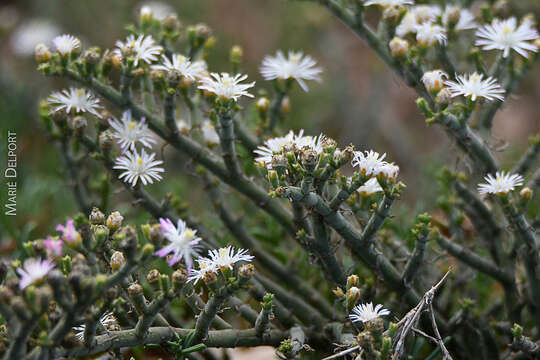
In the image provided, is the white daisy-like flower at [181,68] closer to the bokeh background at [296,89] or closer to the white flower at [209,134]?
the white flower at [209,134]

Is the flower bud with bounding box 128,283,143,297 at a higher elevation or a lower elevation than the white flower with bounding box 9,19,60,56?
lower

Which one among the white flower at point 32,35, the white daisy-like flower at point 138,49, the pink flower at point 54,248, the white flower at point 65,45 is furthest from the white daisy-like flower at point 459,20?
the white flower at point 32,35

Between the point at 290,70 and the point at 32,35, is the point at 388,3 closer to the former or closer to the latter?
the point at 290,70

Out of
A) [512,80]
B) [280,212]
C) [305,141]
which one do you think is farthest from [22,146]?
[512,80]

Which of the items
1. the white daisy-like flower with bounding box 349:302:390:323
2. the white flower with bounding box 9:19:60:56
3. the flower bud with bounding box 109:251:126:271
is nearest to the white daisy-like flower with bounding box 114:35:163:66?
the flower bud with bounding box 109:251:126:271

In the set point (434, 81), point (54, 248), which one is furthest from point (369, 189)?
point (54, 248)

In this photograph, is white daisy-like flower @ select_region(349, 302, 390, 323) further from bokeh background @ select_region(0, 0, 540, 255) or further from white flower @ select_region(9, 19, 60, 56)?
white flower @ select_region(9, 19, 60, 56)
